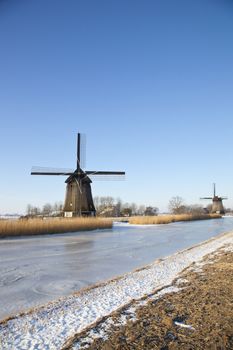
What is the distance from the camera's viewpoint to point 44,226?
54.3ft

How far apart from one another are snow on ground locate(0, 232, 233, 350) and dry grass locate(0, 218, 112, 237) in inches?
400

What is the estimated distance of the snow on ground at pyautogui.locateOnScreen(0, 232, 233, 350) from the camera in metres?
2.79

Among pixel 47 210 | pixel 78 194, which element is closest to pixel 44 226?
pixel 78 194

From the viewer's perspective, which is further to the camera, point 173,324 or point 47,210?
point 47,210

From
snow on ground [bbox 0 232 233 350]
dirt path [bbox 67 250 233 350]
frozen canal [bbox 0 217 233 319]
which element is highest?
dirt path [bbox 67 250 233 350]

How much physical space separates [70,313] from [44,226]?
1351 centimetres

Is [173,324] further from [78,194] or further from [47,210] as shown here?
[47,210]

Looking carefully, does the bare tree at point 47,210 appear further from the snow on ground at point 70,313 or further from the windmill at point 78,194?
the snow on ground at point 70,313

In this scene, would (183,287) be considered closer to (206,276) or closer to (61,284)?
(206,276)

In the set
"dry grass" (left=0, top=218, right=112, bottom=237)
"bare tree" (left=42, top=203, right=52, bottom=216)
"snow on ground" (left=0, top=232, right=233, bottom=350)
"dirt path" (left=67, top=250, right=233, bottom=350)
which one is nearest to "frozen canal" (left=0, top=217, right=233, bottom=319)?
"snow on ground" (left=0, top=232, right=233, bottom=350)

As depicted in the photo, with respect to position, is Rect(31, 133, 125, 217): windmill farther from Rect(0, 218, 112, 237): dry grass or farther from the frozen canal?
the frozen canal

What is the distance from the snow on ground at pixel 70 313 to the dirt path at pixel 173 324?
A: 0.21 m

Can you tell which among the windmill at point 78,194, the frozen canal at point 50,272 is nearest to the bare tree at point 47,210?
the windmill at point 78,194

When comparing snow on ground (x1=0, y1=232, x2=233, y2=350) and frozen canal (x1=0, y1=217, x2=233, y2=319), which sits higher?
snow on ground (x1=0, y1=232, x2=233, y2=350)
